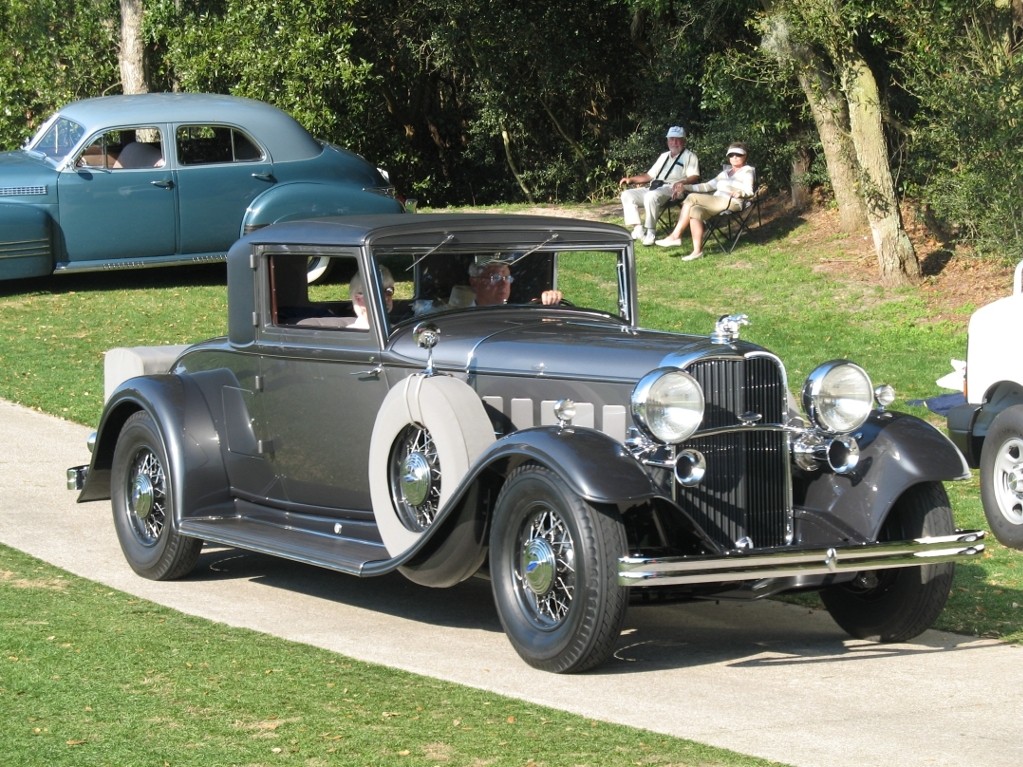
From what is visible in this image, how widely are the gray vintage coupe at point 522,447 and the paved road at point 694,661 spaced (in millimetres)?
232

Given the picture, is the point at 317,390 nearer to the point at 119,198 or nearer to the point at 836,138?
the point at 119,198

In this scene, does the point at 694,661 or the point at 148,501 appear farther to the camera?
the point at 148,501

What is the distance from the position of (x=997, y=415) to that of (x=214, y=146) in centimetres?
1003

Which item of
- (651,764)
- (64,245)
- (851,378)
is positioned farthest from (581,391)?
(64,245)

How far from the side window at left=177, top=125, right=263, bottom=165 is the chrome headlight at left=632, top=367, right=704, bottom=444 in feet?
36.8

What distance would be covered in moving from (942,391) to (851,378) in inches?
244

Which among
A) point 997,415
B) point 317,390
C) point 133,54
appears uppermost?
point 133,54

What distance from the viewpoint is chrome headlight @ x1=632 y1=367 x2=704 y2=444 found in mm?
5586

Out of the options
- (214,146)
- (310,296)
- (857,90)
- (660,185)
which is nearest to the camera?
(310,296)

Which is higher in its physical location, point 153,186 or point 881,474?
point 153,186

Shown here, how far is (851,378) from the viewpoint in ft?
19.9

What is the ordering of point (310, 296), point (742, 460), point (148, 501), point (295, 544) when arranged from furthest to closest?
point (148, 501), point (310, 296), point (295, 544), point (742, 460)

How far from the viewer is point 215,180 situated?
15914 mm

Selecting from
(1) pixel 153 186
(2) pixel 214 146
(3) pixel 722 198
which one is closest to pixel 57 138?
(1) pixel 153 186
